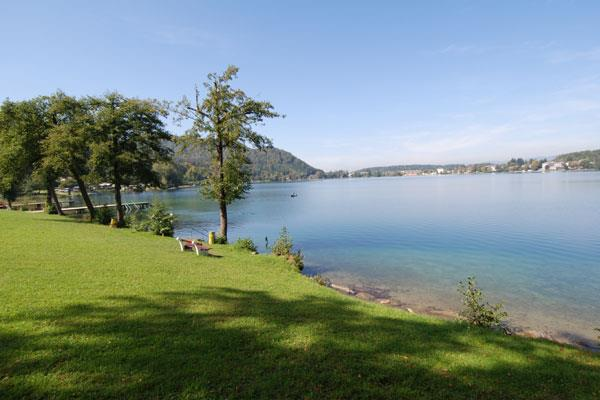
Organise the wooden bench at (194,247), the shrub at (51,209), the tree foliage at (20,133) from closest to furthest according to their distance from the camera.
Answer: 1. the wooden bench at (194,247)
2. the tree foliage at (20,133)
3. the shrub at (51,209)

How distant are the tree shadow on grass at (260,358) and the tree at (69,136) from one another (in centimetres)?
2412

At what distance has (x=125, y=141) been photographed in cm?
2819

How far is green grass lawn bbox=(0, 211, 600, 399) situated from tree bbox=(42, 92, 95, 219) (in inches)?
763

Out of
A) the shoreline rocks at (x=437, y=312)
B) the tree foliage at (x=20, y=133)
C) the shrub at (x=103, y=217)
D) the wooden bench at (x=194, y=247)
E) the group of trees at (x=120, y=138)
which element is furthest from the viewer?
the shrub at (x=103, y=217)

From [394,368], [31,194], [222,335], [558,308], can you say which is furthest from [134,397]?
[31,194]

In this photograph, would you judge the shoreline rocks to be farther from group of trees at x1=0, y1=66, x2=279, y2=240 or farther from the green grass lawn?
group of trees at x1=0, y1=66, x2=279, y2=240

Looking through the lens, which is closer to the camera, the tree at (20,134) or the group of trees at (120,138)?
the group of trees at (120,138)

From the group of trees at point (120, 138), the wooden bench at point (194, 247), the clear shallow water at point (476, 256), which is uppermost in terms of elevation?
the group of trees at point (120, 138)

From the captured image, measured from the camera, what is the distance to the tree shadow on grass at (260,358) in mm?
4652

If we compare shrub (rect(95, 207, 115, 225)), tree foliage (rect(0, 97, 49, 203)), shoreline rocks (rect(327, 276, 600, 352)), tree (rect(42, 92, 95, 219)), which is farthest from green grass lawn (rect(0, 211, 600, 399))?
tree foliage (rect(0, 97, 49, 203))

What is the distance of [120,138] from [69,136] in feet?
12.1

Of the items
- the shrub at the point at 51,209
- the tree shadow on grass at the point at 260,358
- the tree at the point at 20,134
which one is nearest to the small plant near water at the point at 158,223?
the tree at the point at 20,134

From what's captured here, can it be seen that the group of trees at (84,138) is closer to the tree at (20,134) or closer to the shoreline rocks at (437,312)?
the tree at (20,134)

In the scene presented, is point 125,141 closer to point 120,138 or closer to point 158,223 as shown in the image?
point 120,138
